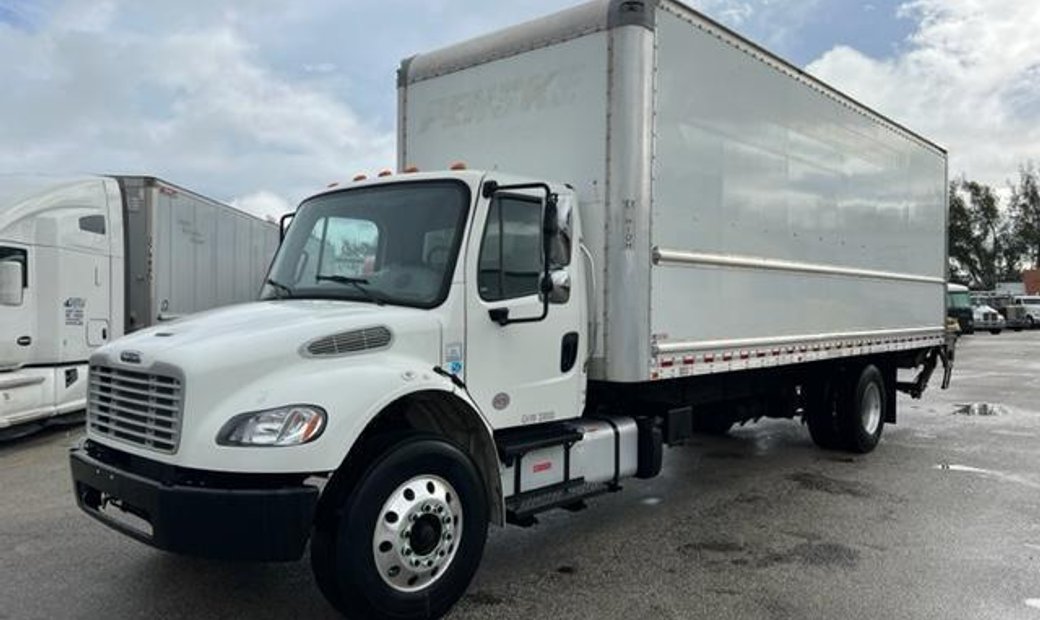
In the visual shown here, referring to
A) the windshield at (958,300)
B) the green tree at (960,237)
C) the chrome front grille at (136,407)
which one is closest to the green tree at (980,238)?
the green tree at (960,237)

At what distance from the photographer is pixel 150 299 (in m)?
11.9

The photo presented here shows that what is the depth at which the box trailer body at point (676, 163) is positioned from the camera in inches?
226

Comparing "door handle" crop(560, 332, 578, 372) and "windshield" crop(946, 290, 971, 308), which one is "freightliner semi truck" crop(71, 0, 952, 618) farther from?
"windshield" crop(946, 290, 971, 308)

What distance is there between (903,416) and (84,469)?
11.8 m

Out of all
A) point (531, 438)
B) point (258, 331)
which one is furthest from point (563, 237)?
point (258, 331)

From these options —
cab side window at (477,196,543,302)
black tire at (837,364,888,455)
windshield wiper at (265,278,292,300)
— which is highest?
cab side window at (477,196,543,302)

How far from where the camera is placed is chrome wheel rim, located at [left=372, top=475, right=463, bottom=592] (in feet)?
13.8

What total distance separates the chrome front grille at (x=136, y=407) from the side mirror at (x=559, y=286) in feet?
Answer: 7.10

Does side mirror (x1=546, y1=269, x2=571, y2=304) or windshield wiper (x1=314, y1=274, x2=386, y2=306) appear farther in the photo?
side mirror (x1=546, y1=269, x2=571, y2=304)

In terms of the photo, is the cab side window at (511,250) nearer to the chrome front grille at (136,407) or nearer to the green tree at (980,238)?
the chrome front grille at (136,407)

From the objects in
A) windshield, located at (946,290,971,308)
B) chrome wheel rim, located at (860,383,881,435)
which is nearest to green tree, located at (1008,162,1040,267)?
windshield, located at (946,290,971,308)

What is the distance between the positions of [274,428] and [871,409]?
8.03 meters

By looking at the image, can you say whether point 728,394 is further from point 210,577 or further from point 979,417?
point 979,417

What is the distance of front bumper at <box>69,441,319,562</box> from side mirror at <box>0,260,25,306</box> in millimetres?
6983
